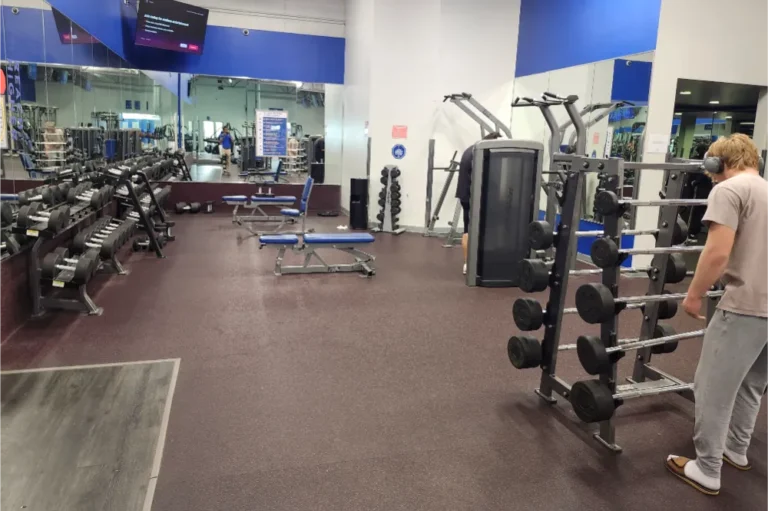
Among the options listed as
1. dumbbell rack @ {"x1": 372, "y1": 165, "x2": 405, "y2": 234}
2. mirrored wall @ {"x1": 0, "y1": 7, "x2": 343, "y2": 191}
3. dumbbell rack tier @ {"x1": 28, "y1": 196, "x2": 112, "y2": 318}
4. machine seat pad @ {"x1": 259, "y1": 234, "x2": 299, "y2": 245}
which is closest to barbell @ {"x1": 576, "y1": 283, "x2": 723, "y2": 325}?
machine seat pad @ {"x1": 259, "y1": 234, "x2": 299, "y2": 245}

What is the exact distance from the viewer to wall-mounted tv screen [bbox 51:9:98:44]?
5.22 metres

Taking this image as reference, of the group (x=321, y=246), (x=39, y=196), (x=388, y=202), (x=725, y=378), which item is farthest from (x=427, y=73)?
(x=725, y=378)

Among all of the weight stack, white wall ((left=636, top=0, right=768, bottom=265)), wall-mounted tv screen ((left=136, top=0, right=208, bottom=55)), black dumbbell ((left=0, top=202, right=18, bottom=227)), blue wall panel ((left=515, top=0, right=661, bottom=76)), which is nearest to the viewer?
black dumbbell ((left=0, top=202, right=18, bottom=227))

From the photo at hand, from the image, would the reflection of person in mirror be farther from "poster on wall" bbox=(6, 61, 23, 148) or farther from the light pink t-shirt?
the light pink t-shirt

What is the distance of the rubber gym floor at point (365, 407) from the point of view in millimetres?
2105

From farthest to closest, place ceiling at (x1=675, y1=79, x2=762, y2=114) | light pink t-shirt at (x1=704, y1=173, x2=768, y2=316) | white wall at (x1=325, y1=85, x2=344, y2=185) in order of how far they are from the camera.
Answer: white wall at (x1=325, y1=85, x2=344, y2=185) < ceiling at (x1=675, y1=79, x2=762, y2=114) < light pink t-shirt at (x1=704, y1=173, x2=768, y2=316)

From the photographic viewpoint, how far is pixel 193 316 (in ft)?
13.3

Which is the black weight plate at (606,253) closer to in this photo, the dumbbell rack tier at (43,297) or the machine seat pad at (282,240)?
the machine seat pad at (282,240)

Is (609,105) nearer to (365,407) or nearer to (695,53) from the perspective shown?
(695,53)

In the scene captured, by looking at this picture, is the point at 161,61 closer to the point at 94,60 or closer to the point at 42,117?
the point at 94,60

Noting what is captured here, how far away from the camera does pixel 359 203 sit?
830 cm

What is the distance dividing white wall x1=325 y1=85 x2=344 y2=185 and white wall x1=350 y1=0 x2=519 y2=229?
182 centimetres

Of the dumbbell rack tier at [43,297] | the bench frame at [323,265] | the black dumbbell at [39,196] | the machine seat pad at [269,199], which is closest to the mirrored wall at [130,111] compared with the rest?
the black dumbbell at [39,196]

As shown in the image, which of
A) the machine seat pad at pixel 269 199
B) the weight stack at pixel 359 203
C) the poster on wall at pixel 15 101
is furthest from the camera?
the weight stack at pixel 359 203
